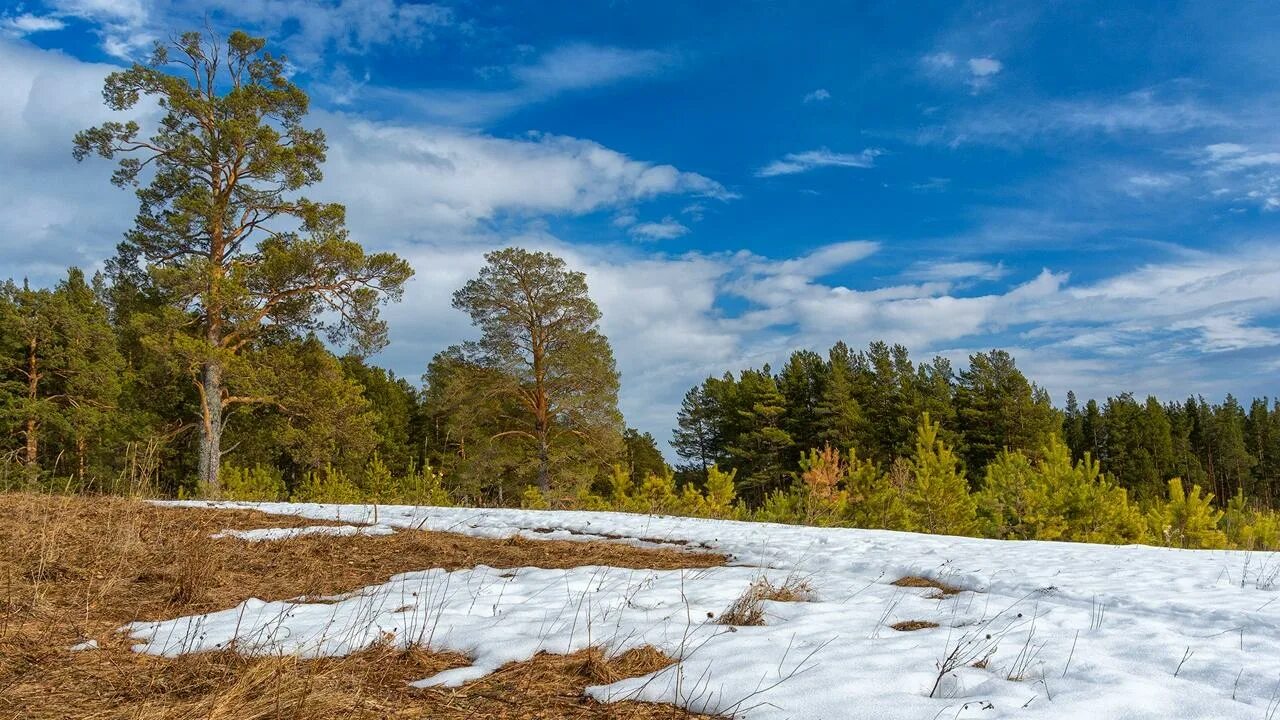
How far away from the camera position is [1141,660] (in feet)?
10.6

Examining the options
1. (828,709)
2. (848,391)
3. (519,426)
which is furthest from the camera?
(848,391)

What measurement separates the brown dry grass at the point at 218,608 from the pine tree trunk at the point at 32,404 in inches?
820

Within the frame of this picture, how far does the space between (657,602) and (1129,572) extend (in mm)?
3935

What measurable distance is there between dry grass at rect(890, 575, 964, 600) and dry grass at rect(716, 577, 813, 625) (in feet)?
2.97

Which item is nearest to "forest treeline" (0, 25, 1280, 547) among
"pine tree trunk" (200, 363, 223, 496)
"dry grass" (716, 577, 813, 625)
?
"pine tree trunk" (200, 363, 223, 496)

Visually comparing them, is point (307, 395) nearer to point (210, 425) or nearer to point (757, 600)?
point (210, 425)

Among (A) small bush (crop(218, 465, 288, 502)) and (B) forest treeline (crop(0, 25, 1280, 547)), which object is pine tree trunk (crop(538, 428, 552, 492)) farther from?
(A) small bush (crop(218, 465, 288, 502))

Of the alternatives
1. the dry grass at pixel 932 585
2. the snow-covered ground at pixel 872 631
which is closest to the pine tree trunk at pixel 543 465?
the snow-covered ground at pixel 872 631

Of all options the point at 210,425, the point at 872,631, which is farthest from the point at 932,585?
the point at 210,425

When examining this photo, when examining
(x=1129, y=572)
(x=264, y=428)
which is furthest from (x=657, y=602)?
(x=264, y=428)

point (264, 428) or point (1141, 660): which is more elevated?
point (264, 428)

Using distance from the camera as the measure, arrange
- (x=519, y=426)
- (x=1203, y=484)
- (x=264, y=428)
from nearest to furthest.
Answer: (x=264, y=428) < (x=519, y=426) < (x=1203, y=484)

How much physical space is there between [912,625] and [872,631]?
0.37 m

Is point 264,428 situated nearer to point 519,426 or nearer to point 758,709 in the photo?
point 519,426
